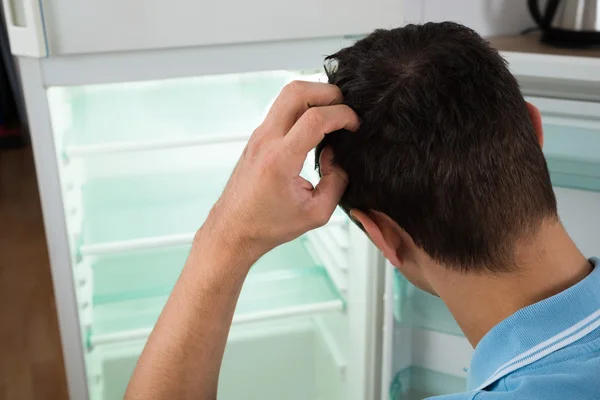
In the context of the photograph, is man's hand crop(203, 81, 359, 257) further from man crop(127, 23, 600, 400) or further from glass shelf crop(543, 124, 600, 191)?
glass shelf crop(543, 124, 600, 191)

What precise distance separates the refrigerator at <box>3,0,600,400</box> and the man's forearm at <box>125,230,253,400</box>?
0.46m

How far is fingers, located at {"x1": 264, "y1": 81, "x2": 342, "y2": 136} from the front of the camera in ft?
2.58

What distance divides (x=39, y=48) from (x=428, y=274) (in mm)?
778

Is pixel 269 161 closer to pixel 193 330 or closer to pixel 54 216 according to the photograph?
pixel 193 330

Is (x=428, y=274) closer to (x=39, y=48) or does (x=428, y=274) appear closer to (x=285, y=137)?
(x=285, y=137)

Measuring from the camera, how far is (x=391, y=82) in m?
0.75

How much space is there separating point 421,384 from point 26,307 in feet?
6.32

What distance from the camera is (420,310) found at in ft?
4.99

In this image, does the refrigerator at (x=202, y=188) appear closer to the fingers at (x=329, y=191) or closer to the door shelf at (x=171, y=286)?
the door shelf at (x=171, y=286)

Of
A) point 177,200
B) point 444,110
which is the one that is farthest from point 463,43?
point 177,200

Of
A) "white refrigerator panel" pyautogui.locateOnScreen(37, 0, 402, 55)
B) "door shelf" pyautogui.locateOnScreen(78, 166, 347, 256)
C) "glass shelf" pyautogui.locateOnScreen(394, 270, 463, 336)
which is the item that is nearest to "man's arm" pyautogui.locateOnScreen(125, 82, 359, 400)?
"white refrigerator panel" pyautogui.locateOnScreen(37, 0, 402, 55)

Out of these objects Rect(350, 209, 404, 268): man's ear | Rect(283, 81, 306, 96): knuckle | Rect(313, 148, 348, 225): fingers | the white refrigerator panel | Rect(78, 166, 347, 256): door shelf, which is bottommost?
Rect(78, 166, 347, 256): door shelf

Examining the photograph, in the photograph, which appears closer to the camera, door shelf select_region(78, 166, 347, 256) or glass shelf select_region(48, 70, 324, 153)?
glass shelf select_region(48, 70, 324, 153)

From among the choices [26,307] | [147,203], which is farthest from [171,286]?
[26,307]
